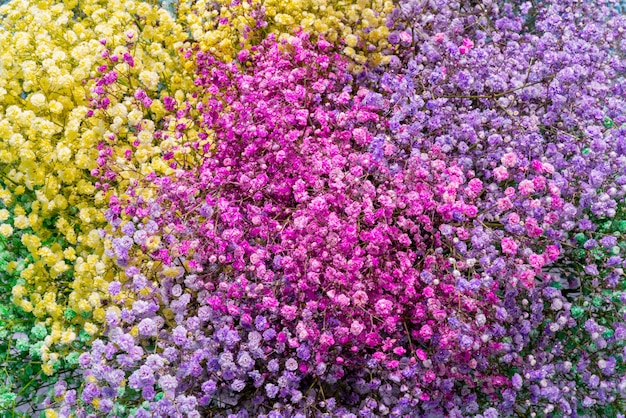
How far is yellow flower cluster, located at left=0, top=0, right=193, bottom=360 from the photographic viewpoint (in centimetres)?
278

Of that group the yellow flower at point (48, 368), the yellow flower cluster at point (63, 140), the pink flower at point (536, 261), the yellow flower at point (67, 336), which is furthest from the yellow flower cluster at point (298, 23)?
the yellow flower at point (48, 368)

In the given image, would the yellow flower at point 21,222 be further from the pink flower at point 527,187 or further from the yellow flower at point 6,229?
the pink flower at point 527,187

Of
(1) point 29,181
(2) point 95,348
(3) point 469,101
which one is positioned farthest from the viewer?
(3) point 469,101

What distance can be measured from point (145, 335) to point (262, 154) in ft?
3.08

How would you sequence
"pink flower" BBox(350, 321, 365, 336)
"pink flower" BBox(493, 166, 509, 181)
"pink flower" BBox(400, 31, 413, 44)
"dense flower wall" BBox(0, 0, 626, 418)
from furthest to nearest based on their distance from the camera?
"pink flower" BBox(400, 31, 413, 44), "pink flower" BBox(493, 166, 509, 181), "dense flower wall" BBox(0, 0, 626, 418), "pink flower" BBox(350, 321, 365, 336)

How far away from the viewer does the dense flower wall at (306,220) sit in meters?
2.61

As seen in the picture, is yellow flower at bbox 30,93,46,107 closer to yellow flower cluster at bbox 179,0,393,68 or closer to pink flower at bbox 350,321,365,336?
yellow flower cluster at bbox 179,0,393,68

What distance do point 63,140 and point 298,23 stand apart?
127cm

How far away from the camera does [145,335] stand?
268 centimetres

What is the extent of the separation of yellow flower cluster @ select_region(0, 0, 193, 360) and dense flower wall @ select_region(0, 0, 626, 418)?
1 centimetres

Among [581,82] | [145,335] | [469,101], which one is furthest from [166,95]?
[581,82]

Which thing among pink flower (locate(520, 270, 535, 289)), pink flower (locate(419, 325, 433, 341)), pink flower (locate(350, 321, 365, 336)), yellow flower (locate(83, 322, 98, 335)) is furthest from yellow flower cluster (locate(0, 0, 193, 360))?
pink flower (locate(520, 270, 535, 289))

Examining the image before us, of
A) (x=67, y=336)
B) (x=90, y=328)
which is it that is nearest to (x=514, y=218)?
(x=90, y=328)

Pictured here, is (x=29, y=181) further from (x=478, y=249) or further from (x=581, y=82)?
(x=581, y=82)
